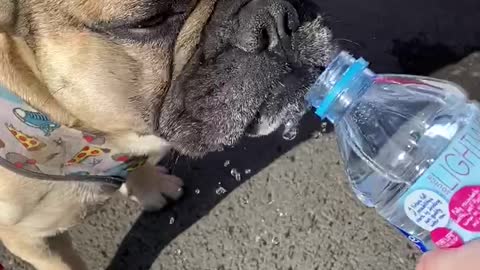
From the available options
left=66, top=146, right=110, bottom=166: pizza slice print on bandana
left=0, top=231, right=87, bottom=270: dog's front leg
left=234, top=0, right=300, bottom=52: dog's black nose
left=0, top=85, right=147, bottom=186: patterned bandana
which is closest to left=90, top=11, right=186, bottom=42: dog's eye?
left=234, top=0, right=300, bottom=52: dog's black nose

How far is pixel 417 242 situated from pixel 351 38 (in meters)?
1.29

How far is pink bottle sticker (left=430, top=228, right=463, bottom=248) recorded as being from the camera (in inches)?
58.3

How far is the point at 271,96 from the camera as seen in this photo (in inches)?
68.7

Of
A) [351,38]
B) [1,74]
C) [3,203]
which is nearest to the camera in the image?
[1,74]

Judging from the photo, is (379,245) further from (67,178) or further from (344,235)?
(67,178)

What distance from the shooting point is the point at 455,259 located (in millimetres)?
1461

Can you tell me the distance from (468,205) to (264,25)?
539mm

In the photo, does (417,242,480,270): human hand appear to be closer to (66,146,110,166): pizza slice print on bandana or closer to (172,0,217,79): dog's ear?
(172,0,217,79): dog's ear

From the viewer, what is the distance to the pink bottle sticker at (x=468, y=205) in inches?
57.1

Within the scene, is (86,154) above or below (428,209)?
below

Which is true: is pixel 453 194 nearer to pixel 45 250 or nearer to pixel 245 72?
pixel 245 72

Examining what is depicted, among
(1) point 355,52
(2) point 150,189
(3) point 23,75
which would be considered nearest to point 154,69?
(3) point 23,75

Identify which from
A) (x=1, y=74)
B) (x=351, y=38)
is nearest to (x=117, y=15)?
(x=1, y=74)

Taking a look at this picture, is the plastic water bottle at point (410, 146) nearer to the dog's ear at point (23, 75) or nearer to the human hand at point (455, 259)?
the human hand at point (455, 259)
